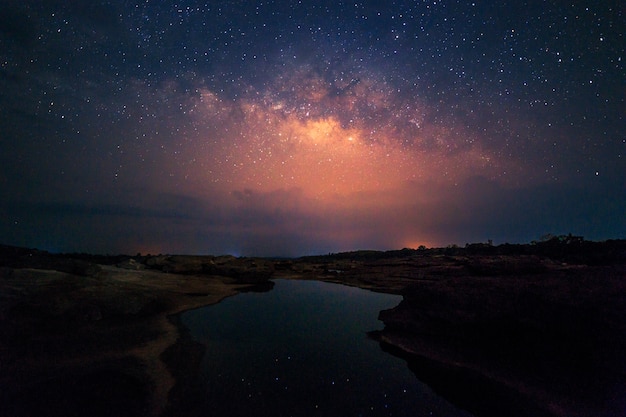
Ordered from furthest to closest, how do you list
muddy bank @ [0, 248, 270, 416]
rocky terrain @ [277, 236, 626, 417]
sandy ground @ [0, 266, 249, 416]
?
sandy ground @ [0, 266, 249, 416] < muddy bank @ [0, 248, 270, 416] < rocky terrain @ [277, 236, 626, 417]

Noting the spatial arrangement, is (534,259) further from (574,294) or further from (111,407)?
(111,407)

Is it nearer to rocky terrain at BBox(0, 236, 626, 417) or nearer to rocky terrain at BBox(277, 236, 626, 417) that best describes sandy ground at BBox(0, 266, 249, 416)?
rocky terrain at BBox(0, 236, 626, 417)

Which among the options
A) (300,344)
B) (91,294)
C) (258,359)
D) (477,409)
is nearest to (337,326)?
(300,344)

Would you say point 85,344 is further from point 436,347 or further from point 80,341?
point 436,347

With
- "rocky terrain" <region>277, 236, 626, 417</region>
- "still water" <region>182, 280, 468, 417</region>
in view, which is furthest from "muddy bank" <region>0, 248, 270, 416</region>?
"rocky terrain" <region>277, 236, 626, 417</region>

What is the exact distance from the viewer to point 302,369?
12641mm

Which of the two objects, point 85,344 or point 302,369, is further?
point 85,344

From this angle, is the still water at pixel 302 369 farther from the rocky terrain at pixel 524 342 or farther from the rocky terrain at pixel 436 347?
the rocky terrain at pixel 524 342

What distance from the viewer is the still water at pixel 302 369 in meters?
9.67

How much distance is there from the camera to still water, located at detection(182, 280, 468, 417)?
9.67 meters

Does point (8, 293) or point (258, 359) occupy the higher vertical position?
point (8, 293)

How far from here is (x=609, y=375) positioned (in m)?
9.38

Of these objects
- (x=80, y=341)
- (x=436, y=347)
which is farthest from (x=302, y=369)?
(x=80, y=341)

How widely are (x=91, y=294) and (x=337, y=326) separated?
19947mm
